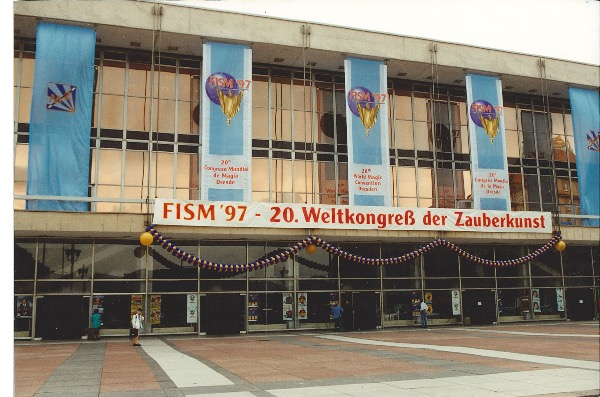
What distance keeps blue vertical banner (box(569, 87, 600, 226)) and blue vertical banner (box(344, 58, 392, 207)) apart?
11469mm

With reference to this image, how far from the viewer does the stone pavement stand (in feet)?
34.6

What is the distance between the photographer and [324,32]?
92.1ft

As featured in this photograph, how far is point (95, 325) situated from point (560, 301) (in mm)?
26163

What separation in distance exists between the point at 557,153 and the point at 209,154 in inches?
862

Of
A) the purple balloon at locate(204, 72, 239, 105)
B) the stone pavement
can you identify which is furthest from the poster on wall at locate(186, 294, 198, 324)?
the purple balloon at locate(204, 72, 239, 105)

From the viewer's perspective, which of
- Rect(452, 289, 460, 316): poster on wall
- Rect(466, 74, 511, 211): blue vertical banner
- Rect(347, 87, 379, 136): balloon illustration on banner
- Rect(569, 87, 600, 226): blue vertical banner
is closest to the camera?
Rect(347, 87, 379, 136): balloon illustration on banner

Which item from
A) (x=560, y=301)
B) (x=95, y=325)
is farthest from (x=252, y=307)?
(x=560, y=301)

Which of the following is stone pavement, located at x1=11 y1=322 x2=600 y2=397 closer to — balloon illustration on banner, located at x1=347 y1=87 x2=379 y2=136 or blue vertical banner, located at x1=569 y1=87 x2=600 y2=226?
balloon illustration on banner, located at x1=347 y1=87 x2=379 y2=136

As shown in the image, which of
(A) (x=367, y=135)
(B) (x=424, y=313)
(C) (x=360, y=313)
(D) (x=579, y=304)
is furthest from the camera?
(D) (x=579, y=304)

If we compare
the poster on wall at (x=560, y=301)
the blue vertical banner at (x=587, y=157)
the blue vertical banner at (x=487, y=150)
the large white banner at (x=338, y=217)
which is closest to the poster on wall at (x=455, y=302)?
the large white banner at (x=338, y=217)

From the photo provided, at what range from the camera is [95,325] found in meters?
24.2

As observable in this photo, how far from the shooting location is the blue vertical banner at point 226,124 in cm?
2473

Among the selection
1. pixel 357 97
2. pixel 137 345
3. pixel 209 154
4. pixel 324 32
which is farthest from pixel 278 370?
pixel 324 32

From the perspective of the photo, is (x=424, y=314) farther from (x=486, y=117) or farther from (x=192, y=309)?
(x=192, y=309)
